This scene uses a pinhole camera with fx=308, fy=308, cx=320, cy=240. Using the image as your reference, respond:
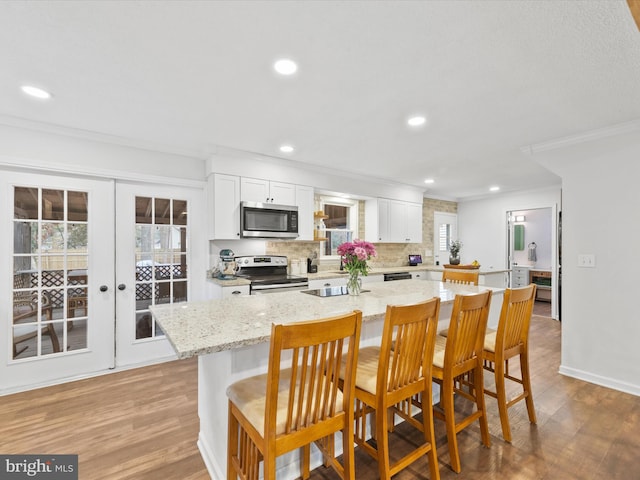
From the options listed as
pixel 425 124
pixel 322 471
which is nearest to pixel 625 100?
pixel 425 124

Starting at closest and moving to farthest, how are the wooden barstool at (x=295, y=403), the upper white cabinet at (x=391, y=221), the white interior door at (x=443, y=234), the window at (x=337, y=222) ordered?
the wooden barstool at (x=295, y=403) < the window at (x=337, y=222) < the upper white cabinet at (x=391, y=221) < the white interior door at (x=443, y=234)

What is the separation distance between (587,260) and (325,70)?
10.1 feet

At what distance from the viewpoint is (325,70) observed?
6.40ft

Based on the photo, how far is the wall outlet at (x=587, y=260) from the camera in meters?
3.00

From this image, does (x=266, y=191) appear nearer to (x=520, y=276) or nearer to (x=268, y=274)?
(x=268, y=274)

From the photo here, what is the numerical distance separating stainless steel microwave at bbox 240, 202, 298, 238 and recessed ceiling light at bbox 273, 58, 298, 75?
1949 mm

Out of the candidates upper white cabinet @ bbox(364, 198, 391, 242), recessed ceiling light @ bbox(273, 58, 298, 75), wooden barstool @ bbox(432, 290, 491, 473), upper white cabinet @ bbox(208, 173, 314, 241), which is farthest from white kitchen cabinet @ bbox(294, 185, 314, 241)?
wooden barstool @ bbox(432, 290, 491, 473)

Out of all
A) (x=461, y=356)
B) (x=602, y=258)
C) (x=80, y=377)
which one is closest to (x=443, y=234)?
(x=602, y=258)

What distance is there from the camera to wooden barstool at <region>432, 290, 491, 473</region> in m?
→ 1.76

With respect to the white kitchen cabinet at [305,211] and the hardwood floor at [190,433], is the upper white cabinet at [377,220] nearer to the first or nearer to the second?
the white kitchen cabinet at [305,211]

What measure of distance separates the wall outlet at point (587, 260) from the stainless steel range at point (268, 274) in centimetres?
292

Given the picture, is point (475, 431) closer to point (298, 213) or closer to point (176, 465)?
point (176, 465)

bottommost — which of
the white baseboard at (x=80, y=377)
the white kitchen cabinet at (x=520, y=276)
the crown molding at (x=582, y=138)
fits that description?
the white baseboard at (x=80, y=377)

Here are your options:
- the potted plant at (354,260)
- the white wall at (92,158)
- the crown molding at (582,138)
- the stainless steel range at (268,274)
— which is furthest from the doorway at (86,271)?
the crown molding at (582,138)
